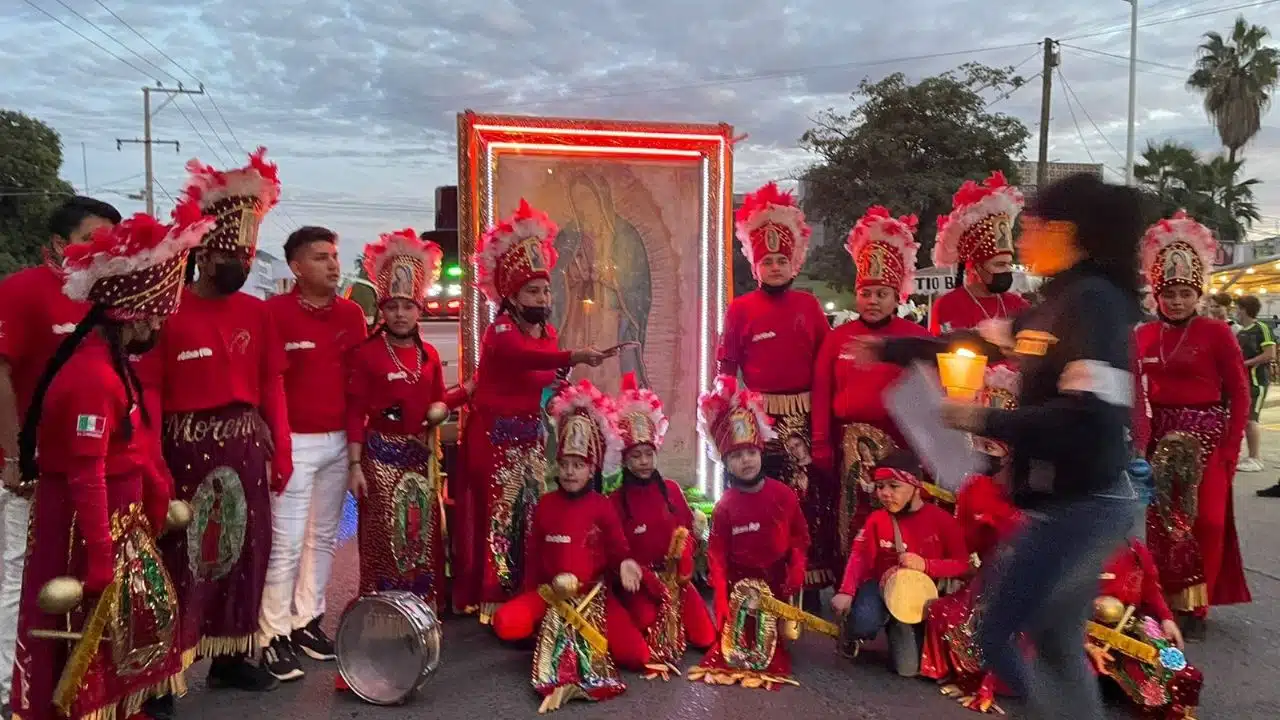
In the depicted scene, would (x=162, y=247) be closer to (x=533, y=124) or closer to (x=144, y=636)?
(x=144, y=636)

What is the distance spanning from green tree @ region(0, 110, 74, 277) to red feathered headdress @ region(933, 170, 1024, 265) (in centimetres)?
2620

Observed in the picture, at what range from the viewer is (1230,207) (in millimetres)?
33312

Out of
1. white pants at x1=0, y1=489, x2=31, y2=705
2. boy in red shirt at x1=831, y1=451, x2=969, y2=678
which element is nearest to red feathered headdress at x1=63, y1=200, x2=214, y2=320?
white pants at x1=0, y1=489, x2=31, y2=705

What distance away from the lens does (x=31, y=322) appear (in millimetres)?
3527

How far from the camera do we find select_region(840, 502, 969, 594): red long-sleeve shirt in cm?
432

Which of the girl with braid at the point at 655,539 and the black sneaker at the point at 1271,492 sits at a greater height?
the girl with braid at the point at 655,539

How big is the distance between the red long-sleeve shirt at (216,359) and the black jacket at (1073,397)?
292 cm

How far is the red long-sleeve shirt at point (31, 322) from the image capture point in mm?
3492

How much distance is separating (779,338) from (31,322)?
346 centimetres

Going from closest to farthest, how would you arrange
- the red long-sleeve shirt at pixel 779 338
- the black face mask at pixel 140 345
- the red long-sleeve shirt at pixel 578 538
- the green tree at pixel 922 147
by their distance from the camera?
the black face mask at pixel 140 345, the red long-sleeve shirt at pixel 578 538, the red long-sleeve shirt at pixel 779 338, the green tree at pixel 922 147

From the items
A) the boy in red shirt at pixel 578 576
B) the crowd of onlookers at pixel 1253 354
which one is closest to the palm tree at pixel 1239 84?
the crowd of onlookers at pixel 1253 354

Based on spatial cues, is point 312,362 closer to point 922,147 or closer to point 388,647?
point 388,647

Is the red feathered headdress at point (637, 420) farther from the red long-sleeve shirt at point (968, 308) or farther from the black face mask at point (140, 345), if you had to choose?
the black face mask at point (140, 345)

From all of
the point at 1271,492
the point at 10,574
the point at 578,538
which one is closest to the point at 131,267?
the point at 10,574
